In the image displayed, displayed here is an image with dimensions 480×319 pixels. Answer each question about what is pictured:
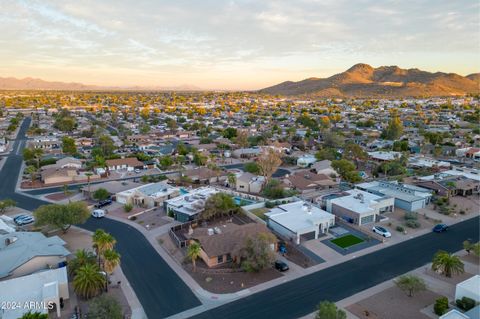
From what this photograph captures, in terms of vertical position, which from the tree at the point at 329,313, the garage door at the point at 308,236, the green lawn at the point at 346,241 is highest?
the tree at the point at 329,313

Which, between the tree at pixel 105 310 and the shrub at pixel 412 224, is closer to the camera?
the tree at pixel 105 310

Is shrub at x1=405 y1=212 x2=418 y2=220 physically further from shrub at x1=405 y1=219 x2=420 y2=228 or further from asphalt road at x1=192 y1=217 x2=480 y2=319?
asphalt road at x1=192 y1=217 x2=480 y2=319

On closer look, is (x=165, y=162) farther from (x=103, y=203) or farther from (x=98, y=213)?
(x=98, y=213)

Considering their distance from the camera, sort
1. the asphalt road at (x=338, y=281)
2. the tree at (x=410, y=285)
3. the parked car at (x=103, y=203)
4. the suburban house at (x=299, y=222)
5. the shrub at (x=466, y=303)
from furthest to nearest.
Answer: the parked car at (x=103, y=203) → the suburban house at (x=299, y=222) → the tree at (x=410, y=285) → the asphalt road at (x=338, y=281) → the shrub at (x=466, y=303)

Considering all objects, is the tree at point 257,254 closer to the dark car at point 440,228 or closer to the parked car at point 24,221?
the dark car at point 440,228

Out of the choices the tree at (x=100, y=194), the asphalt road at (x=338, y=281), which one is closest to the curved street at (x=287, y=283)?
the asphalt road at (x=338, y=281)

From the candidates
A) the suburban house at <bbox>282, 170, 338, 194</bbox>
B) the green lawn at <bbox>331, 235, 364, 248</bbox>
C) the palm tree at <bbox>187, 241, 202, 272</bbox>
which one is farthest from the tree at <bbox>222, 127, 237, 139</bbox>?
the palm tree at <bbox>187, 241, 202, 272</bbox>
